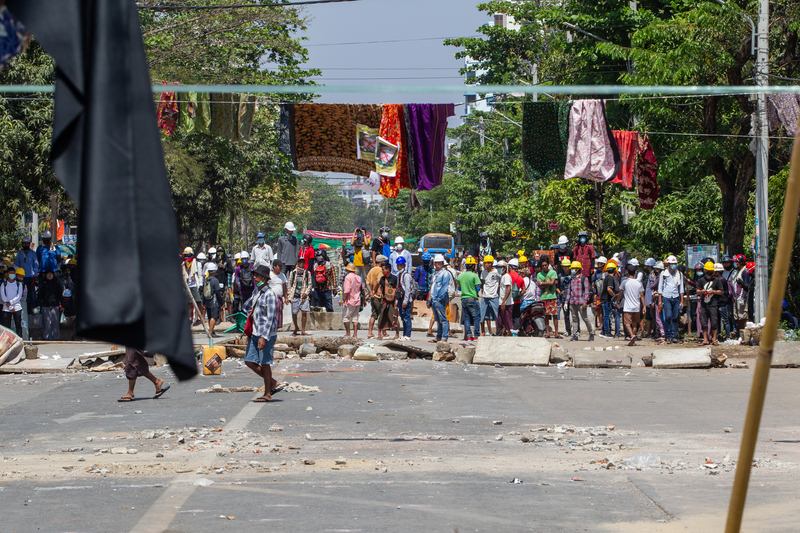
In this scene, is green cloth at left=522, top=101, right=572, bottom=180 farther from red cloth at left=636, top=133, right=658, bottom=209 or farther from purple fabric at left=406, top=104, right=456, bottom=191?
red cloth at left=636, top=133, right=658, bottom=209

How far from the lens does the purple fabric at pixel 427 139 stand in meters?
17.3

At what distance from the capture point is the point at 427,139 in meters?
17.6

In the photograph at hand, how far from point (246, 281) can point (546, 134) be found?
8.38 metres

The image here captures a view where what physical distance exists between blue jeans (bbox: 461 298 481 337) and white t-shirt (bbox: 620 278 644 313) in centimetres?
324

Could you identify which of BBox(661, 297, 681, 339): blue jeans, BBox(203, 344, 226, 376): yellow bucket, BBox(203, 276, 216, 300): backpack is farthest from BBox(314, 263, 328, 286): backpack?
BBox(203, 344, 226, 376): yellow bucket

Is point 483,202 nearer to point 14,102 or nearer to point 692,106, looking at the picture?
point 692,106

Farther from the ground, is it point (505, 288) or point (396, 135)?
point (396, 135)

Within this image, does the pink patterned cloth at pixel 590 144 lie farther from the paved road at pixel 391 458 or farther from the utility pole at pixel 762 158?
the paved road at pixel 391 458

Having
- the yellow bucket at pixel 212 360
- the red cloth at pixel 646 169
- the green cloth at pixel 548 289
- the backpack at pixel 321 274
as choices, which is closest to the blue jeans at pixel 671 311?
the green cloth at pixel 548 289

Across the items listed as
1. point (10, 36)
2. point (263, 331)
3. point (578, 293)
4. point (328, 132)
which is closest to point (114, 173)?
point (10, 36)

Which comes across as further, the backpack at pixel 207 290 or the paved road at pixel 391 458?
the backpack at pixel 207 290

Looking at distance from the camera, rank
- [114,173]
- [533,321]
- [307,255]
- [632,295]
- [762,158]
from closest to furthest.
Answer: [114,173] < [762,158] < [632,295] < [533,321] < [307,255]

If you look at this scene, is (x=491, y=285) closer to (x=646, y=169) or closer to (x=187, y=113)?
(x=646, y=169)

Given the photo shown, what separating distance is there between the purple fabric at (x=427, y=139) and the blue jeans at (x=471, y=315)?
2974mm
